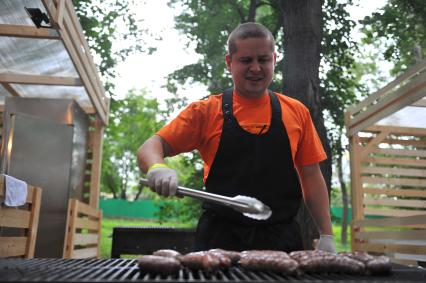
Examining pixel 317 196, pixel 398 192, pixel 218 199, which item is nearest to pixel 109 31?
pixel 398 192

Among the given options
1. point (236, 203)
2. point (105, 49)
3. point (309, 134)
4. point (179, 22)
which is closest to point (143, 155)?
point (236, 203)

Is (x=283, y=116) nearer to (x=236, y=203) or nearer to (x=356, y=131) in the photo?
(x=236, y=203)

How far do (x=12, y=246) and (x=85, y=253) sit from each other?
4071mm

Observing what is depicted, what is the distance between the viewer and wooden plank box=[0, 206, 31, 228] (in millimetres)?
3567

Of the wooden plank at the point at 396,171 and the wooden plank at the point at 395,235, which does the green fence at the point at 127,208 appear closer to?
the wooden plank at the point at 396,171

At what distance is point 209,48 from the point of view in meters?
10.7

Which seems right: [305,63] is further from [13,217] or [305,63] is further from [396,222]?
[13,217]

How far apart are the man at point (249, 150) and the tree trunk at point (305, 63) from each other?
3063 millimetres

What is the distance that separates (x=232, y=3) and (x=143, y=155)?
8.55m

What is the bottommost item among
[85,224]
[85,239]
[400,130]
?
[85,239]

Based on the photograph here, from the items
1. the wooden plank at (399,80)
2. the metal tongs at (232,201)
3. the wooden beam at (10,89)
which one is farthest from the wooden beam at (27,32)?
the wooden plank at (399,80)

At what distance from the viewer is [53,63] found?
251 inches

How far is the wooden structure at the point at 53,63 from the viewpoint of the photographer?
4.86 m

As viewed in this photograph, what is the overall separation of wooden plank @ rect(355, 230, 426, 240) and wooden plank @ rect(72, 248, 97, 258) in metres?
4.41
